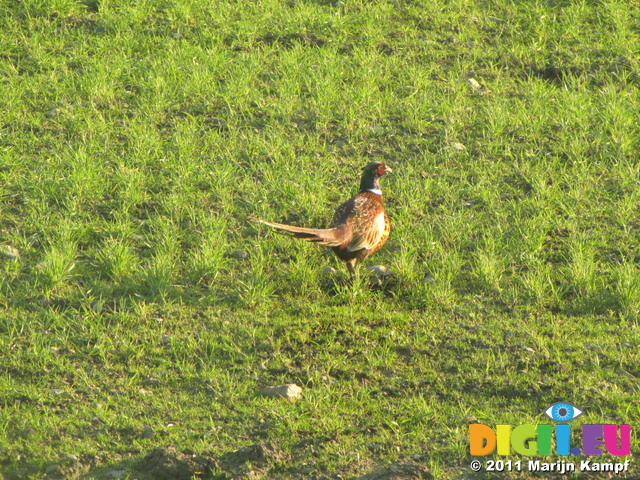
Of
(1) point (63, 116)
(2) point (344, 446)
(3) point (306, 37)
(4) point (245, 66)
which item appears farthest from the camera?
(3) point (306, 37)

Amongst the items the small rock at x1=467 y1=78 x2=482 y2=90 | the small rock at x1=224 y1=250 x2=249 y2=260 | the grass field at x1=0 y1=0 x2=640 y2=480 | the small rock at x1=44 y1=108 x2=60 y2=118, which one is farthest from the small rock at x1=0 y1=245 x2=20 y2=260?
the small rock at x1=467 y1=78 x2=482 y2=90

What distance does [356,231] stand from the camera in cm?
516

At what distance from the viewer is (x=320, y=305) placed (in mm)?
5102

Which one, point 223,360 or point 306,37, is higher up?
point 306,37

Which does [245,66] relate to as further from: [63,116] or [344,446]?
[344,446]

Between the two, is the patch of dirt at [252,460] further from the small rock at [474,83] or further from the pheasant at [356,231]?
the small rock at [474,83]

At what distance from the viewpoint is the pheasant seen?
503cm

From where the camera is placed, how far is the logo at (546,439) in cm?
371

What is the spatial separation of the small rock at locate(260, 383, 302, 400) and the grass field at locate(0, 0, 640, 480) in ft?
0.19

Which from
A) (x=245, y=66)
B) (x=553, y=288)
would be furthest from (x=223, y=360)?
(x=245, y=66)

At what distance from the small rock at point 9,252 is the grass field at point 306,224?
20mm

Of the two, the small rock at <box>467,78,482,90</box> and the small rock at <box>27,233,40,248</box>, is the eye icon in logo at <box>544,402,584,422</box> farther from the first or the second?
the small rock at <box>467,78,482,90</box>

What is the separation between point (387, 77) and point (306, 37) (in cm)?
111

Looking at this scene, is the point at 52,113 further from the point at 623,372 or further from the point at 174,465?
the point at 623,372
